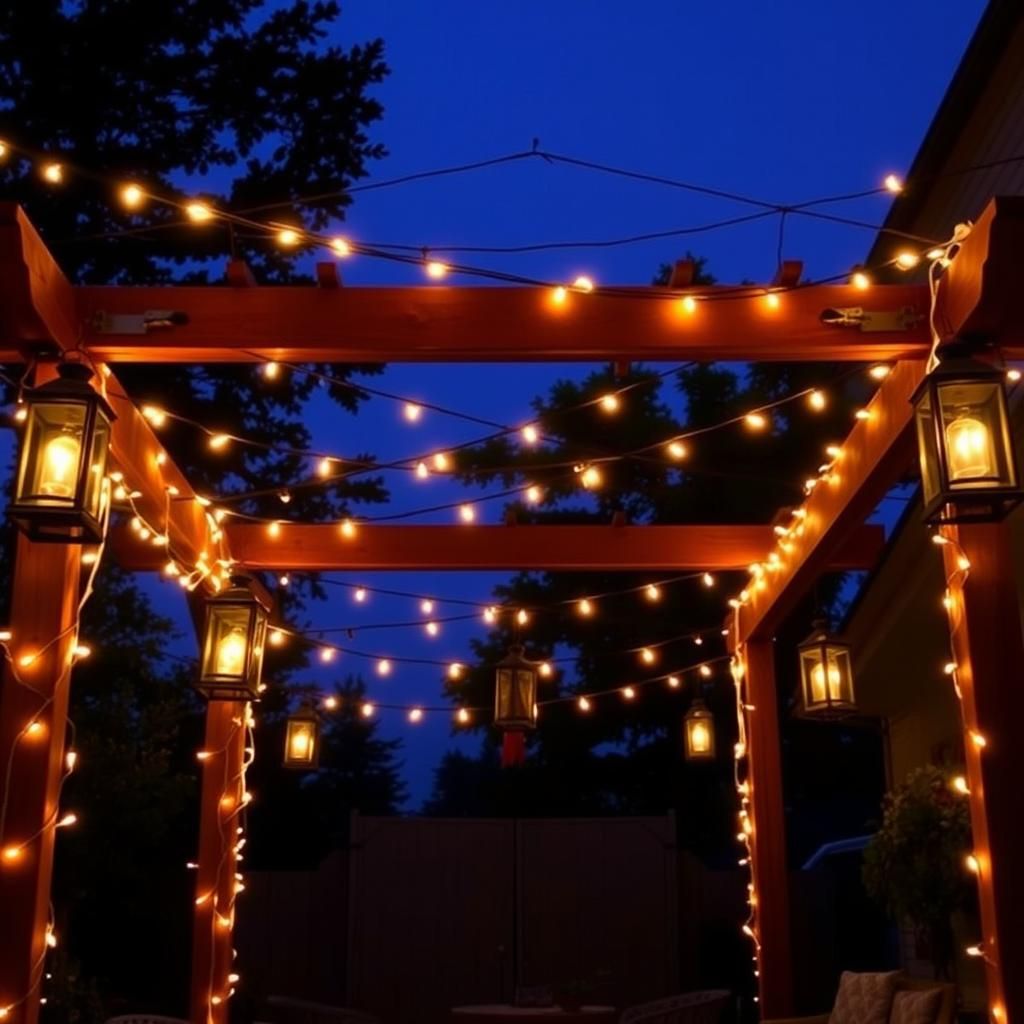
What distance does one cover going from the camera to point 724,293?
4102mm

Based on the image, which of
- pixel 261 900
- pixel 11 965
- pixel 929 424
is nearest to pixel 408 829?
pixel 261 900

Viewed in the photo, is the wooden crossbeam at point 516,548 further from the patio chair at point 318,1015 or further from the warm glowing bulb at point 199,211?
the warm glowing bulb at point 199,211

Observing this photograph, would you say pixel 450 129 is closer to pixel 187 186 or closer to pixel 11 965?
pixel 187 186

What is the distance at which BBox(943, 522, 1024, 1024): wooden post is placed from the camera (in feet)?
10.6

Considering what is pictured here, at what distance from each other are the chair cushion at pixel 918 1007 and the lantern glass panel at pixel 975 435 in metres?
3.19

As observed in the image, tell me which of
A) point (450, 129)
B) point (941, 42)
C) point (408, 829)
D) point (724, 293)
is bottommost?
point (408, 829)

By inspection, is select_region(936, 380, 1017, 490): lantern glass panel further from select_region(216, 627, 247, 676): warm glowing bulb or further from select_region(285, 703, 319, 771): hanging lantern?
select_region(285, 703, 319, 771): hanging lantern

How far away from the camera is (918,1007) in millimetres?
5359

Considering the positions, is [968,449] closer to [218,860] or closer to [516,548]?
[516,548]

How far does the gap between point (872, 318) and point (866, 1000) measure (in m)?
3.24

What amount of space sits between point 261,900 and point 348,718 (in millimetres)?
9970

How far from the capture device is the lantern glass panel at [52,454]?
10.2 ft

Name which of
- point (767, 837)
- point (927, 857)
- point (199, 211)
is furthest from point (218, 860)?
point (199, 211)

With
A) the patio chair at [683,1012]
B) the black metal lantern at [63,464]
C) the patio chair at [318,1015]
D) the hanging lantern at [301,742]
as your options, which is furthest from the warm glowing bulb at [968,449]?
the patio chair at [318,1015]
